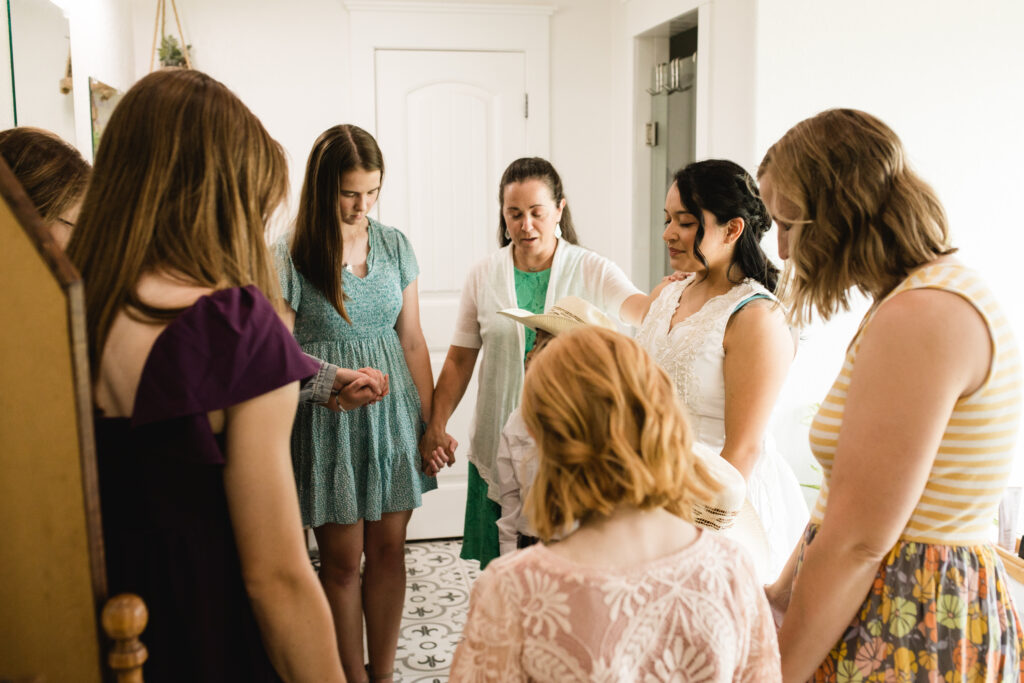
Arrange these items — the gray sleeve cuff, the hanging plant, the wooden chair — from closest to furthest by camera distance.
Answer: the wooden chair < the gray sleeve cuff < the hanging plant

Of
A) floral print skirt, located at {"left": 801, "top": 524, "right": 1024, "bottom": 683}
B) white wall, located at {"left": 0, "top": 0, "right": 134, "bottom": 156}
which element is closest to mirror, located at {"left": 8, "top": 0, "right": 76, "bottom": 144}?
white wall, located at {"left": 0, "top": 0, "right": 134, "bottom": 156}

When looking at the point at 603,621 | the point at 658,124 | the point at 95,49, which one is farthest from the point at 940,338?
the point at 658,124

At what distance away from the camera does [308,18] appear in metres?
3.45

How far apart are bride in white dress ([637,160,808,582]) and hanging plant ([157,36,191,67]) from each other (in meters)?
2.31

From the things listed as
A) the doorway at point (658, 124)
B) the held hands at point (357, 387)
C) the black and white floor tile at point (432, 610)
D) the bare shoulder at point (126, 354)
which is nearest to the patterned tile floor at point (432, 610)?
the black and white floor tile at point (432, 610)

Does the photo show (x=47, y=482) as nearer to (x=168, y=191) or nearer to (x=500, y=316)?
(x=168, y=191)

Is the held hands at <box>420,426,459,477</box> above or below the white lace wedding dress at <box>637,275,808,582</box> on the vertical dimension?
below

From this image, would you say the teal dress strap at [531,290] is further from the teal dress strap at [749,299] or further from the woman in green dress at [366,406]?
the teal dress strap at [749,299]

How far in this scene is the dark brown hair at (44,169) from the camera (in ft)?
4.58

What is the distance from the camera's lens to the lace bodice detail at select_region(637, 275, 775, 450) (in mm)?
1588

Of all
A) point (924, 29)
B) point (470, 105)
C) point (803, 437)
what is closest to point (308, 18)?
point (470, 105)

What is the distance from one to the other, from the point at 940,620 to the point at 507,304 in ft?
4.87

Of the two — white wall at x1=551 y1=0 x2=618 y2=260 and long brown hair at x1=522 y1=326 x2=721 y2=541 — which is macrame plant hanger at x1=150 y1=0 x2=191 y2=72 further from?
long brown hair at x1=522 y1=326 x2=721 y2=541

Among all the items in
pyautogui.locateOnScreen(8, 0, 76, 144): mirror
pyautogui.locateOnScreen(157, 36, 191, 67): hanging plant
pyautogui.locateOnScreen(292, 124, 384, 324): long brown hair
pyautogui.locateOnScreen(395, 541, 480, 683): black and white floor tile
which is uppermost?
pyautogui.locateOnScreen(157, 36, 191, 67): hanging plant
